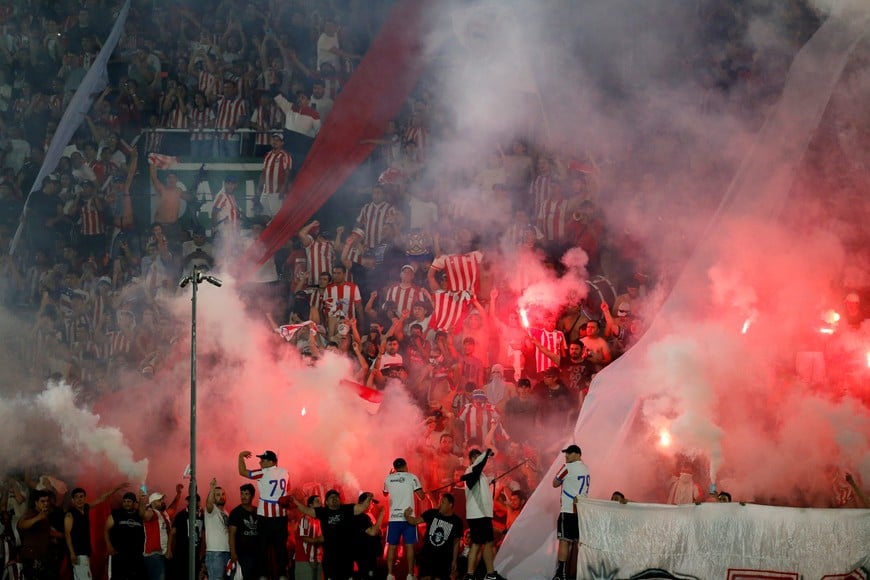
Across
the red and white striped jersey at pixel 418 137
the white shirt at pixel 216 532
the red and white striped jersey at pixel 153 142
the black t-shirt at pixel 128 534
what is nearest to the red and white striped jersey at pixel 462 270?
the red and white striped jersey at pixel 418 137

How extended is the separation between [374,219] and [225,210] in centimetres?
173

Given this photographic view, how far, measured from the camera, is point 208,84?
15094 millimetres

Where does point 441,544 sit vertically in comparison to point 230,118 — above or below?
below

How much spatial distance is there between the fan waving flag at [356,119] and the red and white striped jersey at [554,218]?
2.18 meters

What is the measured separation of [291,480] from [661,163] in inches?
182

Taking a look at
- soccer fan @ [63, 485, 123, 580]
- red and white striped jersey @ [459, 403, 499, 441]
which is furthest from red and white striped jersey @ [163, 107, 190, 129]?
soccer fan @ [63, 485, 123, 580]

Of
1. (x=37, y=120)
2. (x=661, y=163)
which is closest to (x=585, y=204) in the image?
(x=661, y=163)

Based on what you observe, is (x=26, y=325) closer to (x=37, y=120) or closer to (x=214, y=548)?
(x=37, y=120)

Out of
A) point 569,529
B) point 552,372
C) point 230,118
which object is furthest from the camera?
point 230,118

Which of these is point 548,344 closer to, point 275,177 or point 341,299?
point 341,299

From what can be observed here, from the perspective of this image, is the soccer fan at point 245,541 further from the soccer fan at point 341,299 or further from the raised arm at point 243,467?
the soccer fan at point 341,299

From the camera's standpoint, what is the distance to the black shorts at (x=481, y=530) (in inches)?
396

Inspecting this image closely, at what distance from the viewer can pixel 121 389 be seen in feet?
41.4

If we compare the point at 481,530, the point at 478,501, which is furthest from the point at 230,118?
the point at 481,530
